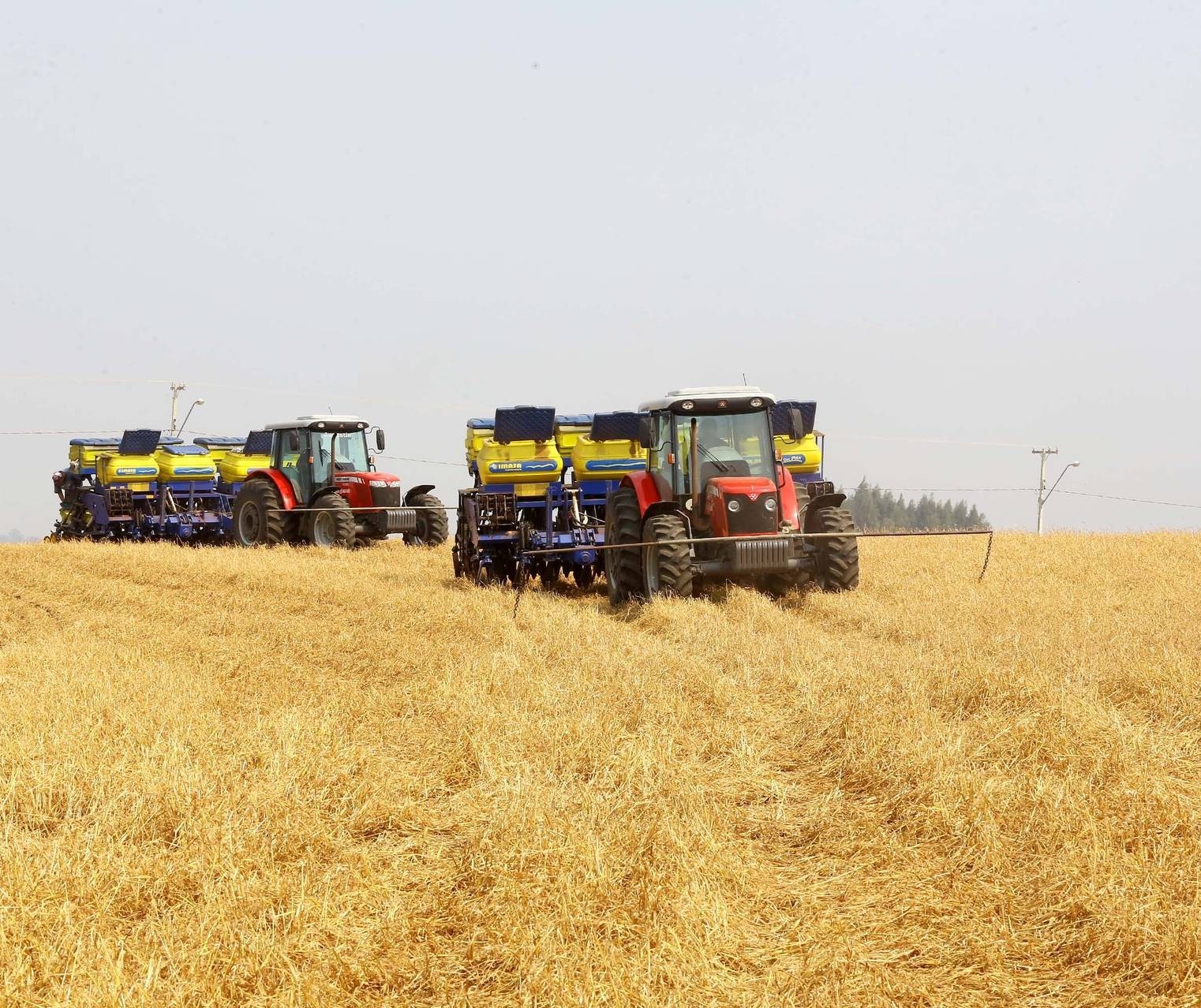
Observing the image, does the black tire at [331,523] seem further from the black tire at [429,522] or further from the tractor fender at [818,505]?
the tractor fender at [818,505]

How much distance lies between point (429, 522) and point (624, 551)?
27.3 feet

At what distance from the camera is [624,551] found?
1280 centimetres

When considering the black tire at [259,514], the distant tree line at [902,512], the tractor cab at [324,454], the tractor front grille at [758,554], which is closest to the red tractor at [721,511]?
the tractor front grille at [758,554]

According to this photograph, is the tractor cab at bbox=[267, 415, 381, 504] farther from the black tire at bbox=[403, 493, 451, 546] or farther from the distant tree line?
the distant tree line

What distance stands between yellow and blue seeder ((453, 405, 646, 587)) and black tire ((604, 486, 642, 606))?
75.0 inches

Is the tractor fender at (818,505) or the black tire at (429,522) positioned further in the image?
the black tire at (429,522)

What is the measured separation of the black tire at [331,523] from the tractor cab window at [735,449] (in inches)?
333

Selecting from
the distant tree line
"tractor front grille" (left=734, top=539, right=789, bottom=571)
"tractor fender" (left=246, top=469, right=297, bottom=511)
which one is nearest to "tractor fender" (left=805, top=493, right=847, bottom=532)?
"tractor front grille" (left=734, top=539, right=789, bottom=571)

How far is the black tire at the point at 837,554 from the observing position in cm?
1216

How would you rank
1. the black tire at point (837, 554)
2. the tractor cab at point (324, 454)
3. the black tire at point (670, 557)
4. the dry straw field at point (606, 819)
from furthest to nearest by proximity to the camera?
the tractor cab at point (324, 454), the black tire at point (837, 554), the black tire at point (670, 557), the dry straw field at point (606, 819)

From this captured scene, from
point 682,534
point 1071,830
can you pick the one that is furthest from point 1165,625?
point 1071,830

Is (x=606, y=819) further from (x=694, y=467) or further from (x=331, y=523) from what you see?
(x=331, y=523)

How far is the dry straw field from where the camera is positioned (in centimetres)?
371

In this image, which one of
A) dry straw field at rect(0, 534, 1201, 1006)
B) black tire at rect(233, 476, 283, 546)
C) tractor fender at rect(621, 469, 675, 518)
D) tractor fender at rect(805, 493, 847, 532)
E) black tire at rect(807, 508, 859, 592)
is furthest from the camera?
black tire at rect(233, 476, 283, 546)
